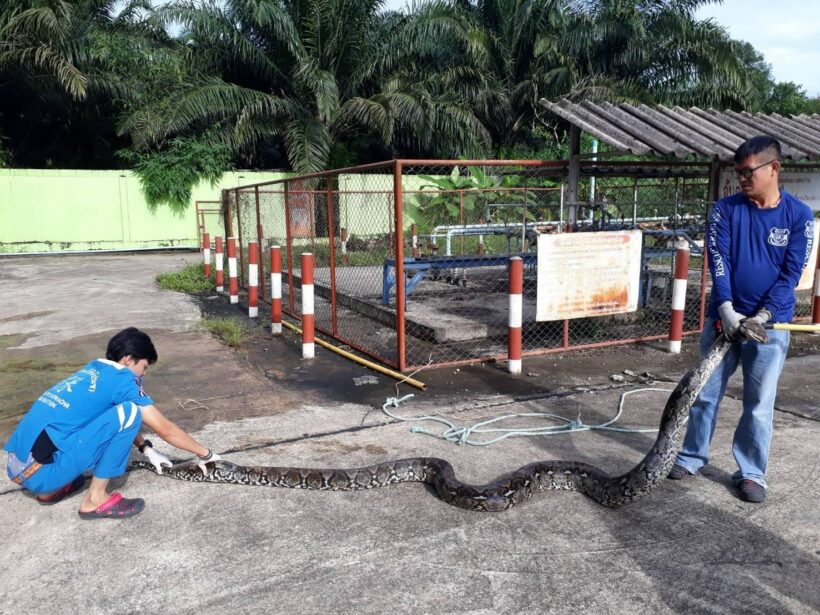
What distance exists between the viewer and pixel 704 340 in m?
4.36

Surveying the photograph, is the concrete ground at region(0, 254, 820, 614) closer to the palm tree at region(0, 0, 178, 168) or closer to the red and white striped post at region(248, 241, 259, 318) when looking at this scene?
the red and white striped post at region(248, 241, 259, 318)

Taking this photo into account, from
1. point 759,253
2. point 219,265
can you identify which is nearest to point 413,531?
point 759,253

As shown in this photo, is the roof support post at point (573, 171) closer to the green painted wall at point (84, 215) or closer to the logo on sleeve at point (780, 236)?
the logo on sleeve at point (780, 236)

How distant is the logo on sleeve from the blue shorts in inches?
151

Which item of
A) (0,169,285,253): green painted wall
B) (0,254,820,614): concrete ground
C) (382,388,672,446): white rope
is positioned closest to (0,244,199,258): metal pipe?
(0,169,285,253): green painted wall

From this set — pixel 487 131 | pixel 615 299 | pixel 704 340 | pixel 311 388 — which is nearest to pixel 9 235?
pixel 487 131

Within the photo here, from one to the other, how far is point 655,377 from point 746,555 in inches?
139

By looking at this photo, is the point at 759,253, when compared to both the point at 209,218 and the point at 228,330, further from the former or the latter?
the point at 209,218

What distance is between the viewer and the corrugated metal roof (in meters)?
7.05

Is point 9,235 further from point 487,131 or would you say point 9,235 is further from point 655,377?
point 655,377

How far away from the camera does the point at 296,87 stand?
923 inches

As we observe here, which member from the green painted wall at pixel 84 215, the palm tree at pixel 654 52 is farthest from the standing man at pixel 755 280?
the green painted wall at pixel 84 215

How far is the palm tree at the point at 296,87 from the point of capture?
73.1ft

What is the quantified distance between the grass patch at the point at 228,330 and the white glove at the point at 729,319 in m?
6.00
